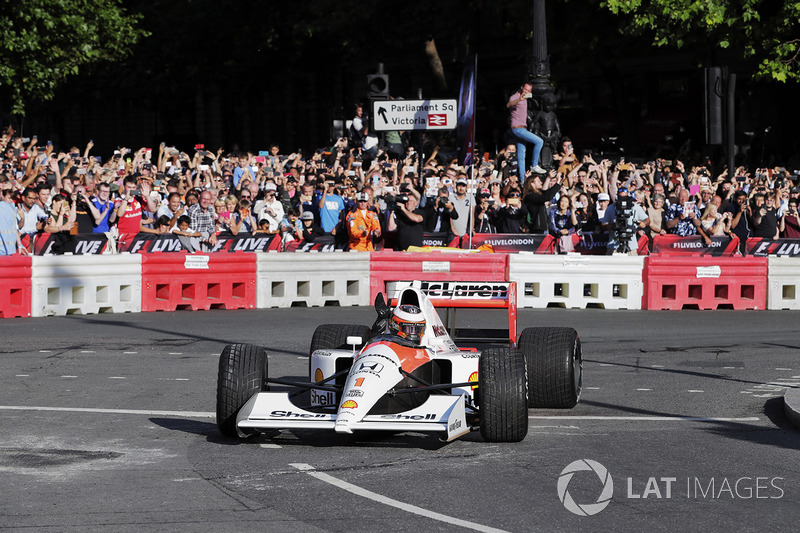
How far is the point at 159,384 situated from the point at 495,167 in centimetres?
1606

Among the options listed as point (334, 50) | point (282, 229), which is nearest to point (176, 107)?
point (334, 50)

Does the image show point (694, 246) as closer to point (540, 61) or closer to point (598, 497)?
point (540, 61)

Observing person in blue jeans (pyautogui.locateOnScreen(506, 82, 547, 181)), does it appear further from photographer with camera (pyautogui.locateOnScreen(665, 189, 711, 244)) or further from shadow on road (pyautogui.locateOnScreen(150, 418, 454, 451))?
shadow on road (pyautogui.locateOnScreen(150, 418, 454, 451))

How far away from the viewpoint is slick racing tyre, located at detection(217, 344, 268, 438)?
30.6 feet

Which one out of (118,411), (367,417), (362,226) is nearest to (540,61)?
(362,226)

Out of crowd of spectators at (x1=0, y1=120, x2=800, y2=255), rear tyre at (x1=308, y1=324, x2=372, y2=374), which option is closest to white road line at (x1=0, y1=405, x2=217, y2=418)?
rear tyre at (x1=308, y1=324, x2=372, y2=374)

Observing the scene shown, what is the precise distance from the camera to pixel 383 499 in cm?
748

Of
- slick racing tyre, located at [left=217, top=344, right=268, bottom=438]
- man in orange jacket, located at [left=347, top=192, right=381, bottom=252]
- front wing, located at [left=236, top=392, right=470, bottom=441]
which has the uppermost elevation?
man in orange jacket, located at [left=347, top=192, right=381, bottom=252]

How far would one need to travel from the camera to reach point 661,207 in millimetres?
→ 21344

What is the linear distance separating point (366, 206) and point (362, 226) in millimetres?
328

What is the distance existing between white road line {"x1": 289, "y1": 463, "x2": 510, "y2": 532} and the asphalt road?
2 centimetres

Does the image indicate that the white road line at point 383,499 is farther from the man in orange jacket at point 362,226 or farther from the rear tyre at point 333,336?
the man in orange jacket at point 362,226

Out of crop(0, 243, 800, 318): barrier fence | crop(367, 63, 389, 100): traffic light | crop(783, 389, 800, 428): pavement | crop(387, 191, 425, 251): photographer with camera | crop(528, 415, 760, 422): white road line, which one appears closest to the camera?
crop(783, 389, 800, 428): pavement

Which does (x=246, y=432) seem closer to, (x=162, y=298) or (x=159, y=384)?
(x=159, y=384)
